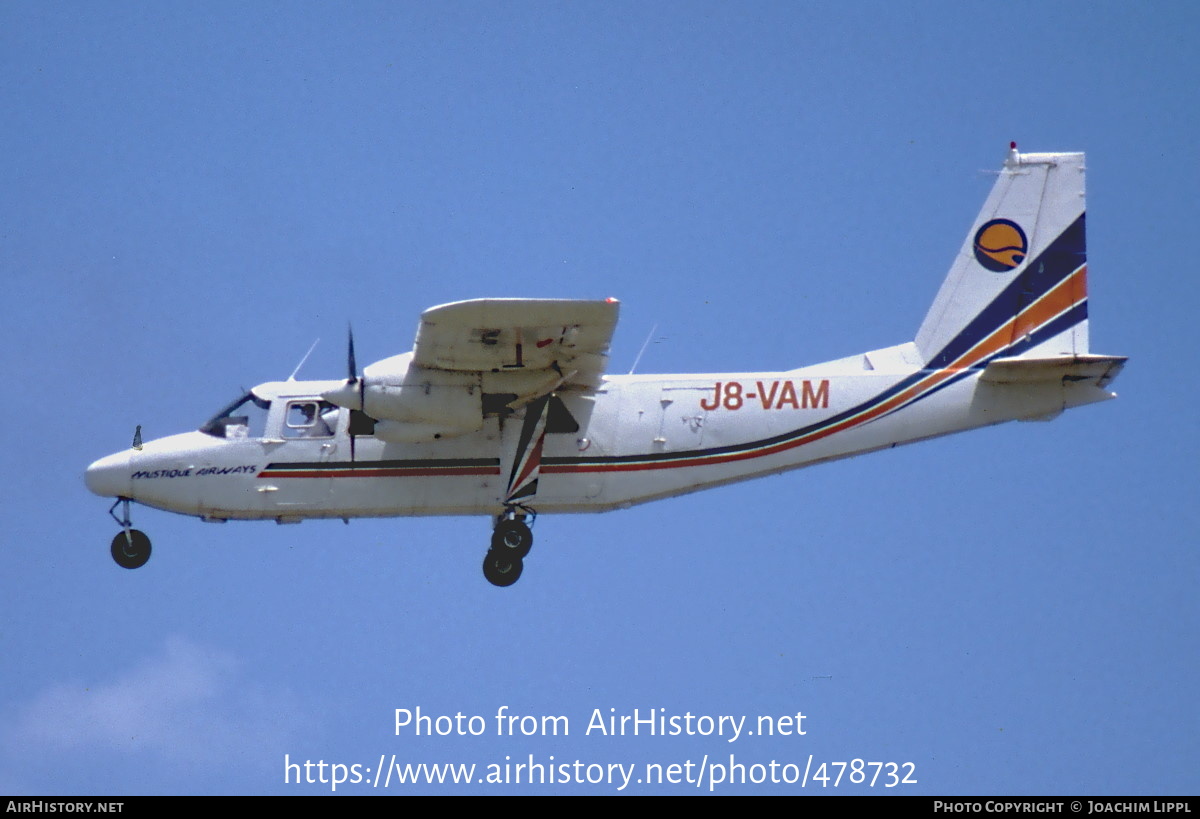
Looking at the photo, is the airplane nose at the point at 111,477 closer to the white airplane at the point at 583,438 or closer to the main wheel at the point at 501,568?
the white airplane at the point at 583,438

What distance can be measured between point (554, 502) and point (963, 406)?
5.93 meters

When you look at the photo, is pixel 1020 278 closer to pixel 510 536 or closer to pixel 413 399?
pixel 510 536

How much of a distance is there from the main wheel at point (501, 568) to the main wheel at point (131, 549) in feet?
16.1

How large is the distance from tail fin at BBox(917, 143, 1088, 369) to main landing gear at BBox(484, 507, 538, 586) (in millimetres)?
6270

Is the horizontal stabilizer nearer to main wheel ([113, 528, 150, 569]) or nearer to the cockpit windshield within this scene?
the cockpit windshield

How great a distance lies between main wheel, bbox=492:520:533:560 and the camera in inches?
1012

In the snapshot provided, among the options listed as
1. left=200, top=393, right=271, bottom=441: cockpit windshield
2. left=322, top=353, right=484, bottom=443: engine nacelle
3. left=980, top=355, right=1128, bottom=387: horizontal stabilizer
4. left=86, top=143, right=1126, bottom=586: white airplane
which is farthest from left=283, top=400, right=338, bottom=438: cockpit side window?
left=980, top=355, right=1128, bottom=387: horizontal stabilizer

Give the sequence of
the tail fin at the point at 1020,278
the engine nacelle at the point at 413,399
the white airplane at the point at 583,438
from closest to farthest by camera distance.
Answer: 1. the engine nacelle at the point at 413,399
2. the white airplane at the point at 583,438
3. the tail fin at the point at 1020,278

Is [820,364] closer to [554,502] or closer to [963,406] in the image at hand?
[963,406]

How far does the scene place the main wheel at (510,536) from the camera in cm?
2570

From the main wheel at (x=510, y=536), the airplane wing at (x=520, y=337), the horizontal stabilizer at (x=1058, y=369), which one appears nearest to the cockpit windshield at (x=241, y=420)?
the airplane wing at (x=520, y=337)

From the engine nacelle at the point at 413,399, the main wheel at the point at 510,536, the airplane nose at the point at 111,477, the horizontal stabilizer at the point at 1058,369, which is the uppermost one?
the horizontal stabilizer at the point at 1058,369
